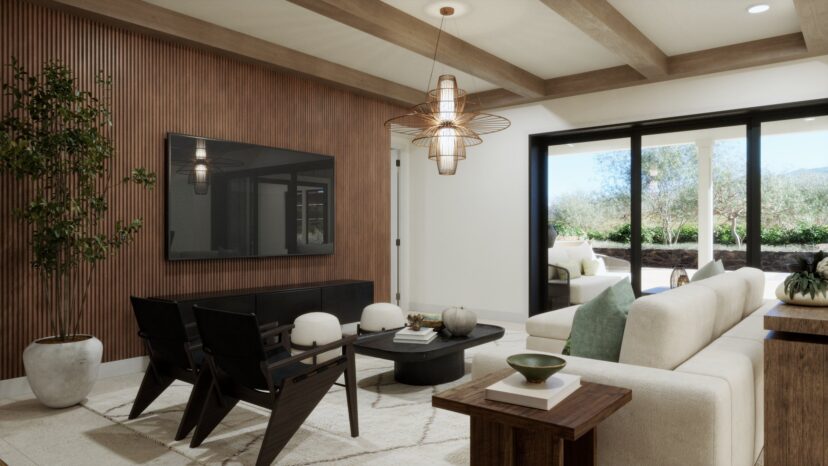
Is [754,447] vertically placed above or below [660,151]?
below

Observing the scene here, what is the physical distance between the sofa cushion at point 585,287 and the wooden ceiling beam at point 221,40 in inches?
114

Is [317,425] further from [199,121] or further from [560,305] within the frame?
[560,305]

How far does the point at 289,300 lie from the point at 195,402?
2.04 metres

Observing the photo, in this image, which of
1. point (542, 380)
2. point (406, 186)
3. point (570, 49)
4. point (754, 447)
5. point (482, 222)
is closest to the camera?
point (542, 380)

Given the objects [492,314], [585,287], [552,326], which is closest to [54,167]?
[552,326]

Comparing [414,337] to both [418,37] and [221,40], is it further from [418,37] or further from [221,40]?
[221,40]

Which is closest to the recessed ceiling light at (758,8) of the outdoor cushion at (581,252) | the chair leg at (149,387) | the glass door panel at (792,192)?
the glass door panel at (792,192)

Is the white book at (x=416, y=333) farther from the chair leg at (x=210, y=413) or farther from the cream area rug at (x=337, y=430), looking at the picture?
the chair leg at (x=210, y=413)

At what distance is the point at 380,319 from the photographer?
434 centimetres

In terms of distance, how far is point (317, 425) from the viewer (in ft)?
9.77

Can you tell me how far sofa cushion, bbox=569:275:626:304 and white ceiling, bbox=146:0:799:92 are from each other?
2.29m

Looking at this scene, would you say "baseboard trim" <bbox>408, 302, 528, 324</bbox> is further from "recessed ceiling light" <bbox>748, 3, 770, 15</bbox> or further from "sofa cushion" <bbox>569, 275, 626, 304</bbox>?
"recessed ceiling light" <bbox>748, 3, 770, 15</bbox>

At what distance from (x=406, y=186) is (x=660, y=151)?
3.08 metres

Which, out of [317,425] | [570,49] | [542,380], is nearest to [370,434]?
[317,425]
